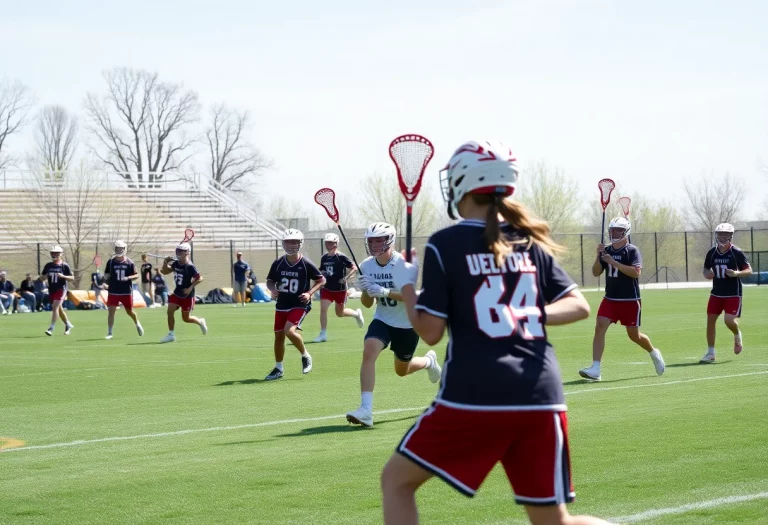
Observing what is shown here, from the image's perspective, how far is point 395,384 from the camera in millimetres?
15203

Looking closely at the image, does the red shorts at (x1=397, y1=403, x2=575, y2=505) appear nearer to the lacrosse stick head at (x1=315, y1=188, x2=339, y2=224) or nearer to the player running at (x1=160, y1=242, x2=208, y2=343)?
the lacrosse stick head at (x1=315, y1=188, x2=339, y2=224)

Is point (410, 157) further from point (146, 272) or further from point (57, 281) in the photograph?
point (146, 272)

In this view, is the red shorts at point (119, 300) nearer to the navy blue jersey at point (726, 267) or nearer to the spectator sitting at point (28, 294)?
the navy blue jersey at point (726, 267)

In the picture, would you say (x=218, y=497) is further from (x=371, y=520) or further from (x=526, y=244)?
(x=526, y=244)

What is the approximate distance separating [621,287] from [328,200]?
5875 mm

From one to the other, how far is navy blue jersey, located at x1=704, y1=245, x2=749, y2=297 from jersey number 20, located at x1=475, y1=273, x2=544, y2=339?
14.1 meters

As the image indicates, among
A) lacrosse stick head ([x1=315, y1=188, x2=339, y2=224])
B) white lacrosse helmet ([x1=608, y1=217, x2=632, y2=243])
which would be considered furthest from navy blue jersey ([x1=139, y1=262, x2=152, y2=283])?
lacrosse stick head ([x1=315, y1=188, x2=339, y2=224])

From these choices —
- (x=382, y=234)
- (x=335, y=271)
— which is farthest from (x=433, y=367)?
(x=335, y=271)

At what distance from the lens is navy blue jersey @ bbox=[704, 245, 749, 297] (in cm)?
1786

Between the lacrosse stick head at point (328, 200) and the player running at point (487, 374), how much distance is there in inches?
257

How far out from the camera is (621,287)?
15.6 meters

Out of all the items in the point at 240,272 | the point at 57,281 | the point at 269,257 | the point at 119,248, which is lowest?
the point at 240,272

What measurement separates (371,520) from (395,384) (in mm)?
8218

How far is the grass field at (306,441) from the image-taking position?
24.1 feet
